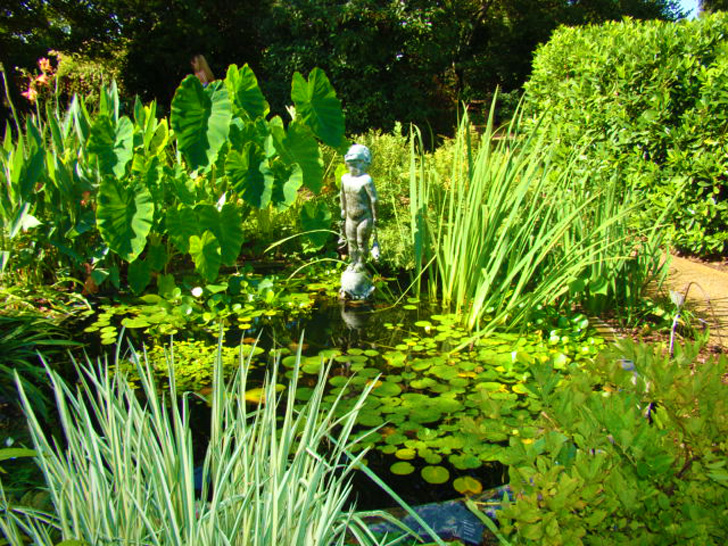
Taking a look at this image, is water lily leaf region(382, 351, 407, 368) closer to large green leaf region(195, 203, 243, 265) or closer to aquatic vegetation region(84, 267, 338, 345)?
aquatic vegetation region(84, 267, 338, 345)

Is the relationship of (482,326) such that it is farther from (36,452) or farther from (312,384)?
(36,452)

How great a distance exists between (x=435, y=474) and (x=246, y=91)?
10.0ft

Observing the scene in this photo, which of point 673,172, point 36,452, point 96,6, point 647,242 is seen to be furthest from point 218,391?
point 96,6

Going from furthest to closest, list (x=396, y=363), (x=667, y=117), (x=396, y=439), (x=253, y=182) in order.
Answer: (x=667, y=117), (x=253, y=182), (x=396, y=363), (x=396, y=439)

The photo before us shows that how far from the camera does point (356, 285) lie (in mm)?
3752

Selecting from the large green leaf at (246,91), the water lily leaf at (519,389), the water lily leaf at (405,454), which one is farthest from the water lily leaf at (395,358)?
the large green leaf at (246,91)

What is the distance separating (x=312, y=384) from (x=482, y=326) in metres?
1.21

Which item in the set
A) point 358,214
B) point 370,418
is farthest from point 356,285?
point 370,418

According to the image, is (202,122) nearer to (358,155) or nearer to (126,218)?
(126,218)

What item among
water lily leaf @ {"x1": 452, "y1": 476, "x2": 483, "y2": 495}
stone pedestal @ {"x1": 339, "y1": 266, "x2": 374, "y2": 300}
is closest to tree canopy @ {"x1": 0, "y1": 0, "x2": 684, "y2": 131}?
stone pedestal @ {"x1": 339, "y1": 266, "x2": 374, "y2": 300}

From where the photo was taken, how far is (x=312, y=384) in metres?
2.66

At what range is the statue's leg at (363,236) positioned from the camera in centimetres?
362

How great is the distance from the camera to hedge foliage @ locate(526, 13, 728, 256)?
4523mm

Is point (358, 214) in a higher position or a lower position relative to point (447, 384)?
higher
